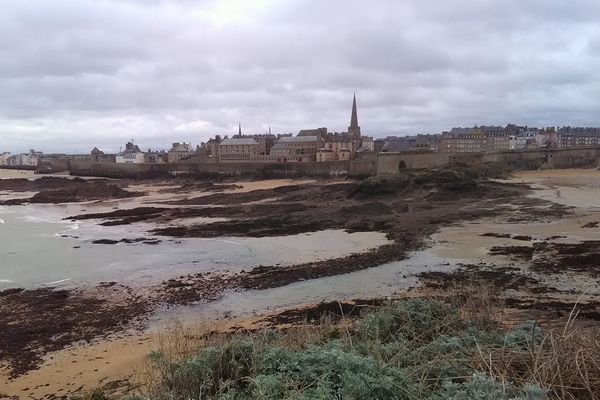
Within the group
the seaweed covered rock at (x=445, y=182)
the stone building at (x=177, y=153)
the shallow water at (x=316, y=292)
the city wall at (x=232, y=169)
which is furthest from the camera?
the stone building at (x=177, y=153)

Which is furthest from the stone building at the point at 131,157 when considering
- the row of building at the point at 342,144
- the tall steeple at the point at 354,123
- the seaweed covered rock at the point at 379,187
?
the seaweed covered rock at the point at 379,187

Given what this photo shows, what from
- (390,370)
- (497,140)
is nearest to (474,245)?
(390,370)

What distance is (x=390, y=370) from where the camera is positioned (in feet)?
11.8

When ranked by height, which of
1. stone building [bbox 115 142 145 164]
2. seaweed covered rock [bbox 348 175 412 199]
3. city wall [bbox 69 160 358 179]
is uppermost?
stone building [bbox 115 142 145 164]

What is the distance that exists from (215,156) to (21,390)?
7936 cm

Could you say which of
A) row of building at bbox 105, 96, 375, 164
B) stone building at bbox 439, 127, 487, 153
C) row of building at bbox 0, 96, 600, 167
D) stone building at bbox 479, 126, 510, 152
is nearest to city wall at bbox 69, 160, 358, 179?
row of building at bbox 0, 96, 600, 167

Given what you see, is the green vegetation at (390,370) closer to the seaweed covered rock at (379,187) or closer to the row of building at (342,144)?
the seaweed covered rock at (379,187)

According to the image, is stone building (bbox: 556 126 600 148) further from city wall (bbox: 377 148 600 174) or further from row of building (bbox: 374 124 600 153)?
city wall (bbox: 377 148 600 174)

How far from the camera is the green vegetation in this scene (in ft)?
10.3

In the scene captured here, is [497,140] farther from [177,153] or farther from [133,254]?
[133,254]

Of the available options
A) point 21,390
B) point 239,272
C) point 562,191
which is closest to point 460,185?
point 562,191

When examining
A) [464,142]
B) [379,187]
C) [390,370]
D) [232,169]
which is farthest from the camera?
[464,142]

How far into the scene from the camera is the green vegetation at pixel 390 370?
10.3ft

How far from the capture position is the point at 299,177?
48906 millimetres
